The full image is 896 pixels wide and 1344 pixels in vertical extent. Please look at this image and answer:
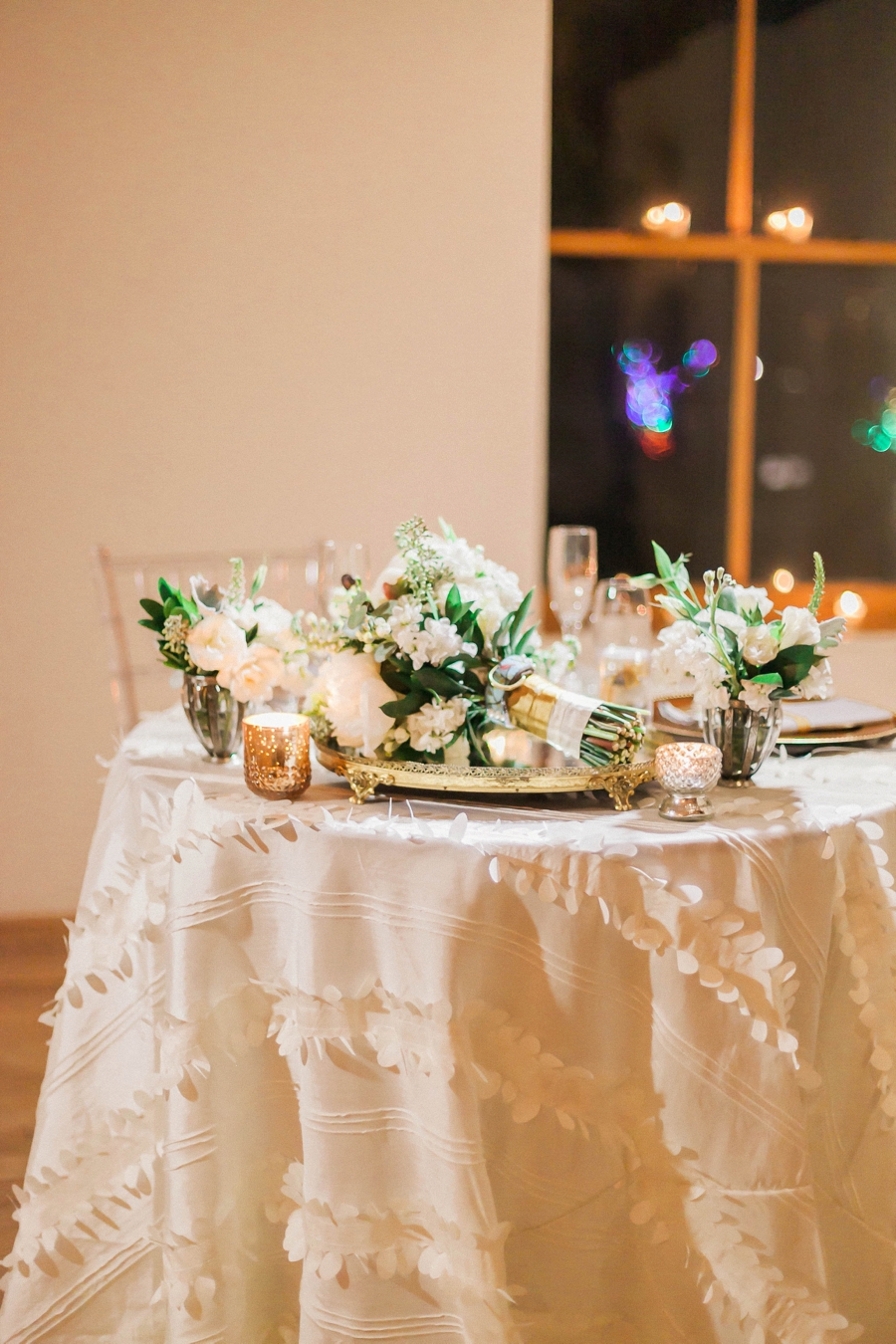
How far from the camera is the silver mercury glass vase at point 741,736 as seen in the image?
4.28ft

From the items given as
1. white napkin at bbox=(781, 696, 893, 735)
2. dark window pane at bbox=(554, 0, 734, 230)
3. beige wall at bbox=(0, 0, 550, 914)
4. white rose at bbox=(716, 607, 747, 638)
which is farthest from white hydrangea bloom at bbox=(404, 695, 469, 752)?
dark window pane at bbox=(554, 0, 734, 230)

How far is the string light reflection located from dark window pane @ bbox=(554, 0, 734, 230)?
393mm

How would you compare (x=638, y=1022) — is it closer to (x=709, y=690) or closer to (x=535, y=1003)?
(x=535, y=1003)

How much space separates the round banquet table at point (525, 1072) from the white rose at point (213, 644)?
8.6 inches

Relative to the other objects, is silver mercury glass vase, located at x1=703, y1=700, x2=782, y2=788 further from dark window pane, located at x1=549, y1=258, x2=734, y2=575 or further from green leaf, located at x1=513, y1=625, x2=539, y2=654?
dark window pane, located at x1=549, y1=258, x2=734, y2=575

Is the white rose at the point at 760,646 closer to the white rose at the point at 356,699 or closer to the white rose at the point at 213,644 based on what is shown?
the white rose at the point at 356,699

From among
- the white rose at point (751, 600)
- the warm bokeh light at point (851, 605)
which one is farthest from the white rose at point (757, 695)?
the warm bokeh light at point (851, 605)

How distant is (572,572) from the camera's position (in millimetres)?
1791

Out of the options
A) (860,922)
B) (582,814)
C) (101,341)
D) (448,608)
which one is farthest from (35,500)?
(860,922)

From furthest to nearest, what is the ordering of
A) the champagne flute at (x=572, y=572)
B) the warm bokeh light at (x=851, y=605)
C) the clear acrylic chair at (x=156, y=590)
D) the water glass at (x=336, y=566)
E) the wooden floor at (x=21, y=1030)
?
the warm bokeh light at (x=851, y=605) < the clear acrylic chair at (x=156, y=590) < the wooden floor at (x=21, y=1030) < the champagne flute at (x=572, y=572) < the water glass at (x=336, y=566)

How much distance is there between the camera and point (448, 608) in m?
1.30

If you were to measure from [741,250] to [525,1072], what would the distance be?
305 centimetres

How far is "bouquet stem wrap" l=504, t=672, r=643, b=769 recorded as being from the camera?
1.25 m

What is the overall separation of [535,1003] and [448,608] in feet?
1.53
